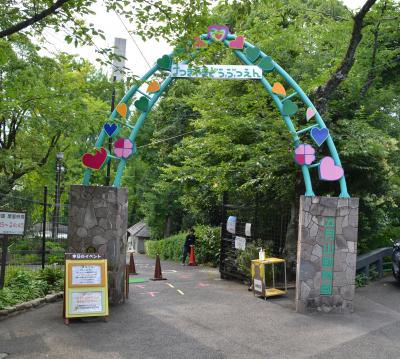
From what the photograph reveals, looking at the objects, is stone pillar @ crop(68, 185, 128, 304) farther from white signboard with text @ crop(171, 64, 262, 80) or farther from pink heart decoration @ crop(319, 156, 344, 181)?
pink heart decoration @ crop(319, 156, 344, 181)

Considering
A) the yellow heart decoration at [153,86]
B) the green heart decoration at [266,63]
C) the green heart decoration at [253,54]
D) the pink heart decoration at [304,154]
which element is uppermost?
the green heart decoration at [253,54]

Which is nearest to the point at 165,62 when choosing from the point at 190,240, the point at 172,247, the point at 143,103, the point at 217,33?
the point at 143,103

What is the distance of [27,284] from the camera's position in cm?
1022

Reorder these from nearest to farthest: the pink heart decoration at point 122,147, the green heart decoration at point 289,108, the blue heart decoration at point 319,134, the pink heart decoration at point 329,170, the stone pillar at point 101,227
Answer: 1. the stone pillar at point 101,227
2. the pink heart decoration at point 329,170
3. the blue heart decoration at point 319,134
4. the pink heart decoration at point 122,147
5. the green heart decoration at point 289,108

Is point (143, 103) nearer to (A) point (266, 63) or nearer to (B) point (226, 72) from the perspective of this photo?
(B) point (226, 72)

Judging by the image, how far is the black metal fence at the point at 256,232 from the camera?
13000 mm

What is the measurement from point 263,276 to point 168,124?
1890 cm

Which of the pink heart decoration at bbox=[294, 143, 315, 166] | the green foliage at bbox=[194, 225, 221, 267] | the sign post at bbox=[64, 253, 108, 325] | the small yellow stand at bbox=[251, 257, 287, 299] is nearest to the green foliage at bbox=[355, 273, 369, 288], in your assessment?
the small yellow stand at bbox=[251, 257, 287, 299]

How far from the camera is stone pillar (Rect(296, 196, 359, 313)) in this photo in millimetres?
9703

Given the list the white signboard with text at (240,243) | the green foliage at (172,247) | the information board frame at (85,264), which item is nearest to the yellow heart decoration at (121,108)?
the information board frame at (85,264)

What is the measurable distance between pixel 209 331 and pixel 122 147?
4413mm

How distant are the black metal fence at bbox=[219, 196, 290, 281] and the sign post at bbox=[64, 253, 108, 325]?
5.18m

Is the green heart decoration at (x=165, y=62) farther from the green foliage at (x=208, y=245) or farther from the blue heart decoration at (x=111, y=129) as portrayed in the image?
the green foliage at (x=208, y=245)

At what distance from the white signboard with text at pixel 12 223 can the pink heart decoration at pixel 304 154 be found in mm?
5763
